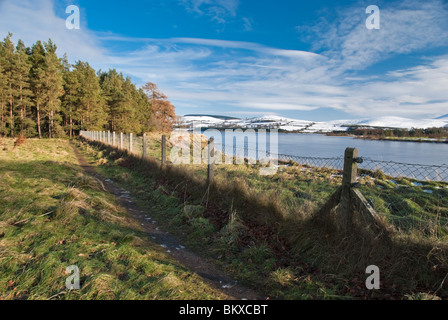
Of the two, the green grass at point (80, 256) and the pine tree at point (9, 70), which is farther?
the pine tree at point (9, 70)

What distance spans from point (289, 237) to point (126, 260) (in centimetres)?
269

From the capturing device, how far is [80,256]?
137 inches

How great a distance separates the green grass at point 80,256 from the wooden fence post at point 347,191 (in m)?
2.17

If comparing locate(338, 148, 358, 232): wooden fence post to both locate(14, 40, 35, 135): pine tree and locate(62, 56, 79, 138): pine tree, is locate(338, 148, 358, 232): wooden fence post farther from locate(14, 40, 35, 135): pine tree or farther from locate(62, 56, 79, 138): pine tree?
locate(62, 56, 79, 138): pine tree

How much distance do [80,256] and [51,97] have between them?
43992 millimetres

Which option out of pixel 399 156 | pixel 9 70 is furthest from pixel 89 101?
pixel 399 156

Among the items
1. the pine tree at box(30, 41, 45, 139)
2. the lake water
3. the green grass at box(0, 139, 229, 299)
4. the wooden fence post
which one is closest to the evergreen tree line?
the pine tree at box(30, 41, 45, 139)

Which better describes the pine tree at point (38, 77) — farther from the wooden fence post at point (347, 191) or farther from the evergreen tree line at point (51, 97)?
the wooden fence post at point (347, 191)

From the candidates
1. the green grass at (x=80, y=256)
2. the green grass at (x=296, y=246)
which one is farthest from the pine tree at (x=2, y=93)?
the green grass at (x=296, y=246)

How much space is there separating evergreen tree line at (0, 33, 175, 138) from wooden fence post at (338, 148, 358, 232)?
43.1 metres

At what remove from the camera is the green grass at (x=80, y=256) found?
2.81 m

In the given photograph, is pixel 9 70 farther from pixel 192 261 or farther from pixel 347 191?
pixel 347 191
